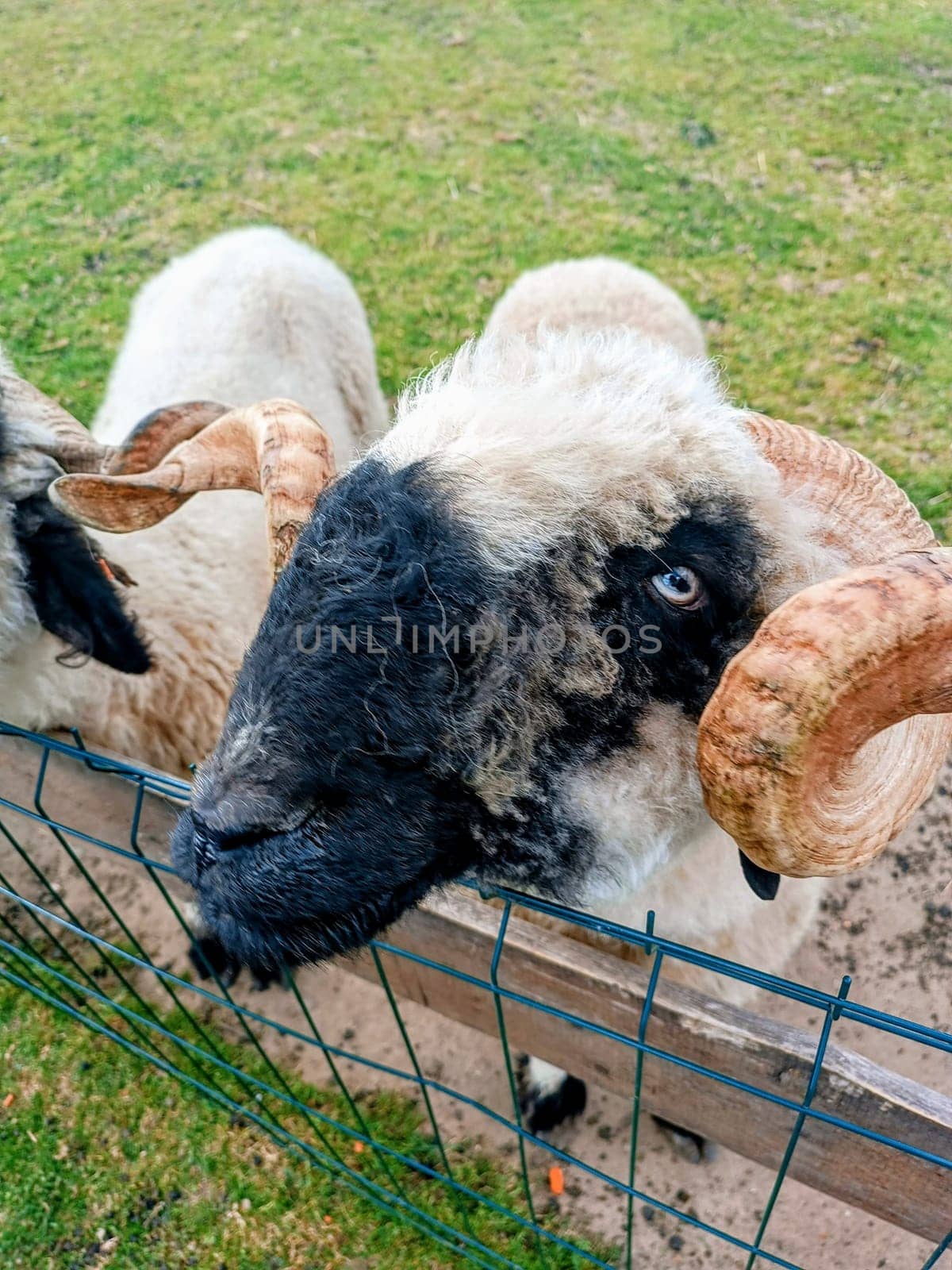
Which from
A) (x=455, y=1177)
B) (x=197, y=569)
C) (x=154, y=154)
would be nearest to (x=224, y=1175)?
(x=455, y=1177)

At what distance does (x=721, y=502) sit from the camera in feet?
6.12

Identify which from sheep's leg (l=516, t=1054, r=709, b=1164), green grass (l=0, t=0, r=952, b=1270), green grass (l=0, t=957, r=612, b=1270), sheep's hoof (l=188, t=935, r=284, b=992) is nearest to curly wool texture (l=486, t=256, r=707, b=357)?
green grass (l=0, t=0, r=952, b=1270)

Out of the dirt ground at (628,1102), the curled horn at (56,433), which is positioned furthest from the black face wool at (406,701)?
the curled horn at (56,433)

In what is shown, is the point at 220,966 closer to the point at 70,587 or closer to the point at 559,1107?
the point at 559,1107

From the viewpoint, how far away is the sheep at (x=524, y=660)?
1.68m

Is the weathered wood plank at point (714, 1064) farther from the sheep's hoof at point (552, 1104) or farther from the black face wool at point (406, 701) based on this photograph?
the sheep's hoof at point (552, 1104)

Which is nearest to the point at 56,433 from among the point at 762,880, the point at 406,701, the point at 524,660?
the point at 406,701

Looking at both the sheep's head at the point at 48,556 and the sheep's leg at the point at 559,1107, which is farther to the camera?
the sheep's leg at the point at 559,1107

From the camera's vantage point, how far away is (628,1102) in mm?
3629

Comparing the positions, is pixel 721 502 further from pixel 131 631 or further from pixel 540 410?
pixel 131 631

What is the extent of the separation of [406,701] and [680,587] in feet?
2.07

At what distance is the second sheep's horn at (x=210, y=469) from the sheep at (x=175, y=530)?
0.88 feet

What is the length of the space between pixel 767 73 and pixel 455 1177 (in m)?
11.5

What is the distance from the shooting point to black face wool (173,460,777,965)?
5.53ft
